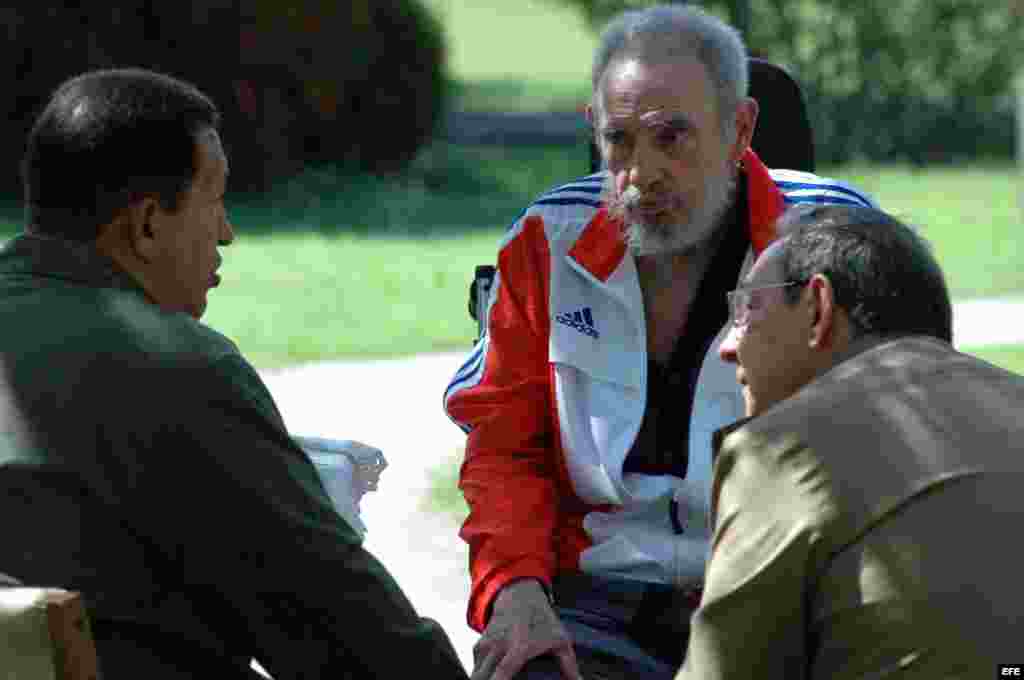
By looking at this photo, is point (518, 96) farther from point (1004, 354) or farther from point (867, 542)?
point (867, 542)

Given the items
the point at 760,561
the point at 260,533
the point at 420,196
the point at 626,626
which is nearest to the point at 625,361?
the point at 626,626

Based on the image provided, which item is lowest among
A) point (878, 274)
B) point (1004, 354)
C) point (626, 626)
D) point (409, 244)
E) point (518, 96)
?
point (518, 96)

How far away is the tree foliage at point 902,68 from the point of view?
22.6 metres

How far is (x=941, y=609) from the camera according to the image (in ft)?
7.52

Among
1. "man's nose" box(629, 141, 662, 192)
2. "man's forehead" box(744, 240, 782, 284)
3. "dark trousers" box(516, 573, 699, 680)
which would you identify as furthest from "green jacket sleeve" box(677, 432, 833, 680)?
"man's nose" box(629, 141, 662, 192)

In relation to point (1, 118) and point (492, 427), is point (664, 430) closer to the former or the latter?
point (492, 427)

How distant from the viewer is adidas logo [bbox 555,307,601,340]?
12.0 feet

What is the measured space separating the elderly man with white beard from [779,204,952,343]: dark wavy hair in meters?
0.92

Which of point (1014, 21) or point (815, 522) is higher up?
point (815, 522)

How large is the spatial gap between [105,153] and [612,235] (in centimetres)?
118

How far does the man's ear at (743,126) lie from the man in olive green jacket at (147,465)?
1283mm

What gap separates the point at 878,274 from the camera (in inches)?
101

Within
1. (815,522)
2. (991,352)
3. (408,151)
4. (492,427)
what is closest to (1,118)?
(408,151)

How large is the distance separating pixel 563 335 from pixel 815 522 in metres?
1.41
